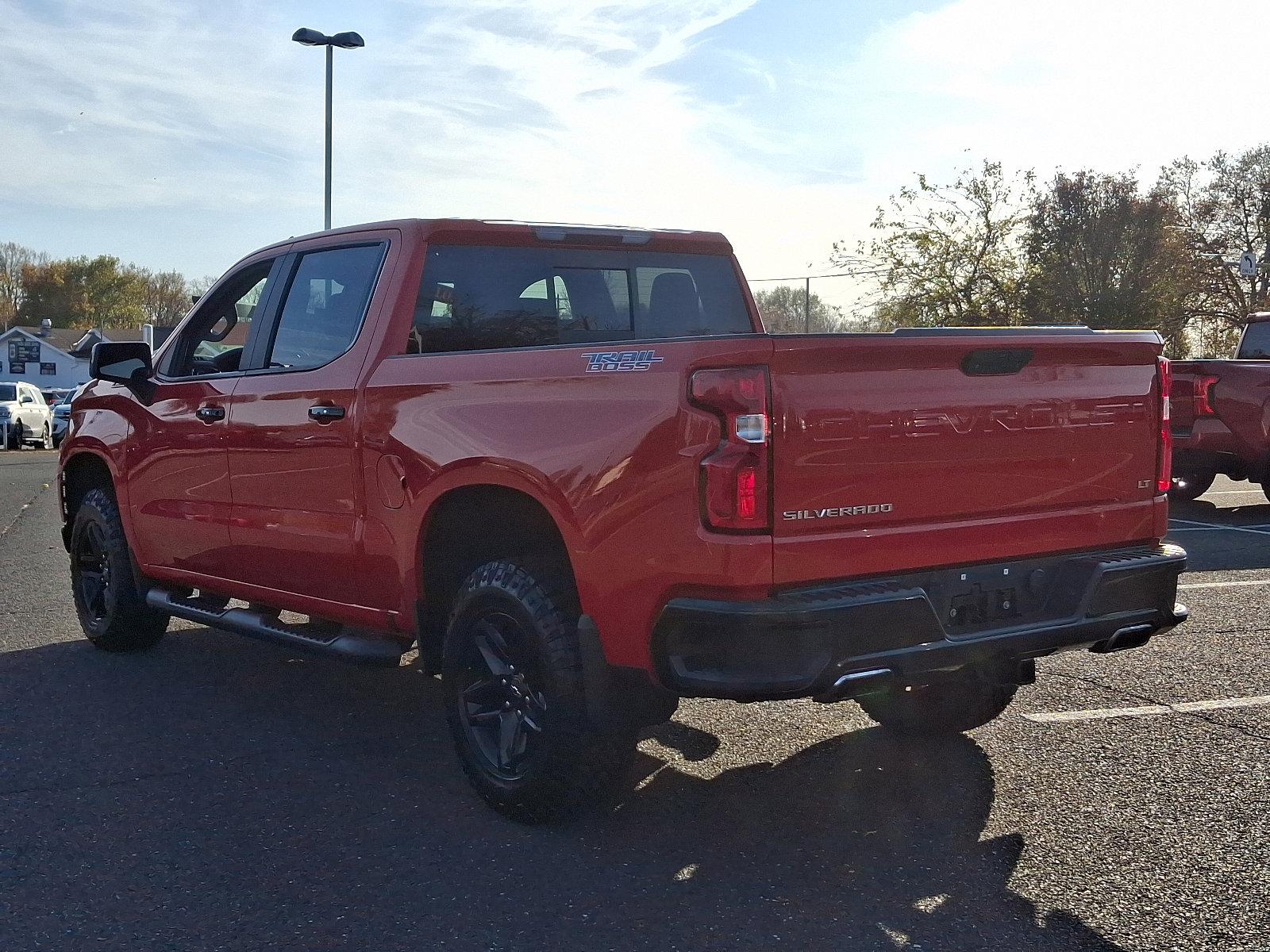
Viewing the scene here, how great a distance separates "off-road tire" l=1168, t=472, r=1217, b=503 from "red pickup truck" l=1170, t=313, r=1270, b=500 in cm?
18

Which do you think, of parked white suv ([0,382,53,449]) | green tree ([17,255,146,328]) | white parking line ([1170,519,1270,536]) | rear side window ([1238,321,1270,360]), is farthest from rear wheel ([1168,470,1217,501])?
green tree ([17,255,146,328])

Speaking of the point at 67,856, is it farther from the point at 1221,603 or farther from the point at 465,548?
the point at 1221,603

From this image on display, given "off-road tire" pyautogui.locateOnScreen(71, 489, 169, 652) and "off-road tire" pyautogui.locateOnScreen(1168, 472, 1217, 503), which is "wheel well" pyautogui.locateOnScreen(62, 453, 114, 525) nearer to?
"off-road tire" pyautogui.locateOnScreen(71, 489, 169, 652)

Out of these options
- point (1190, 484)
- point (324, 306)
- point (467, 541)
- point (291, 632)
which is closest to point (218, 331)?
point (324, 306)

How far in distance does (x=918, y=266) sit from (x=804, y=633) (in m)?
41.7

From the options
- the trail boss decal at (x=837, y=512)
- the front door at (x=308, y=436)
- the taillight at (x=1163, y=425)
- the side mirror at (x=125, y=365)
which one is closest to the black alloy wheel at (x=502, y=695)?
the front door at (x=308, y=436)

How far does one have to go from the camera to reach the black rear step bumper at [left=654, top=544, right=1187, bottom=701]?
3.48m

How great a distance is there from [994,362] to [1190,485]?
10.4 meters

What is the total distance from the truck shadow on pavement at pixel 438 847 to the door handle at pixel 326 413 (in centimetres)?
126

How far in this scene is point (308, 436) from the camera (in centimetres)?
504

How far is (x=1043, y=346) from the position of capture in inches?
157

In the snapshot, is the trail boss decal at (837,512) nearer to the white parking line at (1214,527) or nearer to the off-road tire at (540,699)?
the off-road tire at (540,699)

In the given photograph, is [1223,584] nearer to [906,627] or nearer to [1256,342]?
[906,627]

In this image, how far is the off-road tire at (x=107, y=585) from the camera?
21.5 ft
